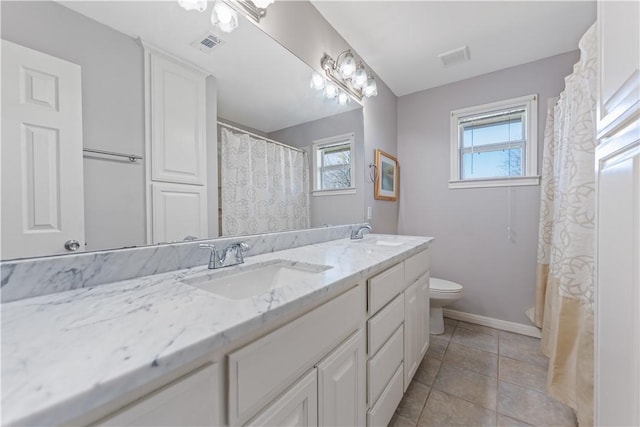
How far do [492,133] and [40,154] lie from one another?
295cm

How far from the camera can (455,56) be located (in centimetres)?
207

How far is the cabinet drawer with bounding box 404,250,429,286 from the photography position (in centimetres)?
135

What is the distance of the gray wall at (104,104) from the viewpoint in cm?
63

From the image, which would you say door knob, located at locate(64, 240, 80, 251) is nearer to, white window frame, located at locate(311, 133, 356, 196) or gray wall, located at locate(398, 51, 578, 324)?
white window frame, located at locate(311, 133, 356, 196)

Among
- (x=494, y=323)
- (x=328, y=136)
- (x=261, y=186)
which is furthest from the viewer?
(x=494, y=323)

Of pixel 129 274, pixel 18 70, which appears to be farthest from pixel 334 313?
pixel 18 70

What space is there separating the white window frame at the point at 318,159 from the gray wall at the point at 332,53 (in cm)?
19

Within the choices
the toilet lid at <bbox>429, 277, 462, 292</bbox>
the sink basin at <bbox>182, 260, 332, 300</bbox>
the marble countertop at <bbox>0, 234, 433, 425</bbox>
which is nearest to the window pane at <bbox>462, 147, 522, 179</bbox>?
the toilet lid at <bbox>429, 277, 462, 292</bbox>

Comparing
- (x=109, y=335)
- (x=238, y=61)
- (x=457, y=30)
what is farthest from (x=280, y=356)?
(x=457, y=30)

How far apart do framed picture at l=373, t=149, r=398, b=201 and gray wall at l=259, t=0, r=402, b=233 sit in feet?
0.23

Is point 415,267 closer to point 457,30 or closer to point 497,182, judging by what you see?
point 497,182

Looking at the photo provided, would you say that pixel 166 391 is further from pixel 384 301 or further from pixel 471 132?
pixel 471 132

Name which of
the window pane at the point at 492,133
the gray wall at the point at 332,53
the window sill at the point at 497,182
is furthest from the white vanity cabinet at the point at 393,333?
the window pane at the point at 492,133

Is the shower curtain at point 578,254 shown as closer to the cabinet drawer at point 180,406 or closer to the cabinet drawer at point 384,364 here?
the cabinet drawer at point 384,364
